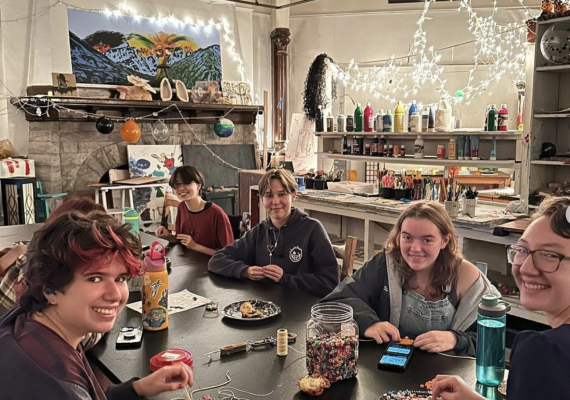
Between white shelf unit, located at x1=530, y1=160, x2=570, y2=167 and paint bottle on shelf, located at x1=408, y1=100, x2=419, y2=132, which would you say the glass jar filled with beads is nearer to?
white shelf unit, located at x1=530, y1=160, x2=570, y2=167

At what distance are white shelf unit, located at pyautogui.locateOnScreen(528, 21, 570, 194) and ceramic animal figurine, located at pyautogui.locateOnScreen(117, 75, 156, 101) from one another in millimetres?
4821

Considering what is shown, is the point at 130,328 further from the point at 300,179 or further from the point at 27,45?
the point at 27,45

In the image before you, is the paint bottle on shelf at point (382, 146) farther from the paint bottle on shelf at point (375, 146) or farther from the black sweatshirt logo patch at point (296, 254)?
the black sweatshirt logo patch at point (296, 254)

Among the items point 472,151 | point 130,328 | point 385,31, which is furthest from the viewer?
point 385,31

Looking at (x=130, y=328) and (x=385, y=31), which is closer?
(x=130, y=328)

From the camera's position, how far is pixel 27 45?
641 cm

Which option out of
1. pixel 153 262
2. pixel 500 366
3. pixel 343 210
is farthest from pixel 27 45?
pixel 500 366

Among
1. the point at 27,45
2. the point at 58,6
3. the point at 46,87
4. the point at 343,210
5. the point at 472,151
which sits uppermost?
the point at 58,6

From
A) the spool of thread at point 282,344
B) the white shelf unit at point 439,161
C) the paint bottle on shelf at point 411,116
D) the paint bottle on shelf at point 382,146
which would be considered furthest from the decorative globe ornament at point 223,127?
the spool of thread at point 282,344

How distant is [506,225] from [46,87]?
5401 millimetres

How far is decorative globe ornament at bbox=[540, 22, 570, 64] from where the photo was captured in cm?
385

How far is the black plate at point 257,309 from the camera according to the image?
2010 millimetres

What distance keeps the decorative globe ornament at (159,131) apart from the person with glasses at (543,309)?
6.50 metres

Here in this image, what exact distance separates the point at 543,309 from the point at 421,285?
0.78m
